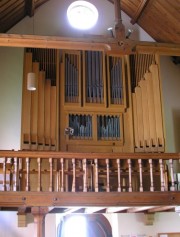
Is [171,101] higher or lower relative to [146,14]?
lower

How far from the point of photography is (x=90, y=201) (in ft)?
20.2

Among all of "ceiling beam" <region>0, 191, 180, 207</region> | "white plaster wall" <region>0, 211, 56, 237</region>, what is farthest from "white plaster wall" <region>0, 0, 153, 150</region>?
"ceiling beam" <region>0, 191, 180, 207</region>

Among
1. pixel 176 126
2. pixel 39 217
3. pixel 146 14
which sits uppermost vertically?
pixel 146 14

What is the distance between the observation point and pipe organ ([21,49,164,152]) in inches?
352

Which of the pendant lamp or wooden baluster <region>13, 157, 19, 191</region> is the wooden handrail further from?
the pendant lamp

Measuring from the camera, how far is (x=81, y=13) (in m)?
8.17

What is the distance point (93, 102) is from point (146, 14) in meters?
2.63

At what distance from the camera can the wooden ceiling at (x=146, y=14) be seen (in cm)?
891

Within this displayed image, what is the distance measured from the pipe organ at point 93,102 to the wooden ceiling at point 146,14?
81cm

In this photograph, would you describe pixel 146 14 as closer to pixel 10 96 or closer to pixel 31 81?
pixel 31 81

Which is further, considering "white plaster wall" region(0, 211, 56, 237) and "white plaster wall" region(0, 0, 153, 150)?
"white plaster wall" region(0, 0, 153, 150)

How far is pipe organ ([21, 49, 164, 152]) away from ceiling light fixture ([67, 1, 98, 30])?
3.26 ft

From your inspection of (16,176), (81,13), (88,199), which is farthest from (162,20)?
(16,176)

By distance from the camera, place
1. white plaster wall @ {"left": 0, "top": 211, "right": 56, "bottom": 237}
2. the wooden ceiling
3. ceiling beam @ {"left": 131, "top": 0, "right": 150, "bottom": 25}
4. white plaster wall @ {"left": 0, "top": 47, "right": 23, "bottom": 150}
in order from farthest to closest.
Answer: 1. ceiling beam @ {"left": 131, "top": 0, "right": 150, "bottom": 25}
2. white plaster wall @ {"left": 0, "top": 47, "right": 23, "bottom": 150}
3. the wooden ceiling
4. white plaster wall @ {"left": 0, "top": 211, "right": 56, "bottom": 237}
